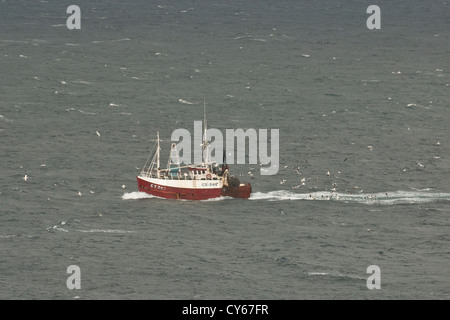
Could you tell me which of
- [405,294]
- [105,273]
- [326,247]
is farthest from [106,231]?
[405,294]

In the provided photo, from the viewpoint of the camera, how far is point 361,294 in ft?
561

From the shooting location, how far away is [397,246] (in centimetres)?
19238

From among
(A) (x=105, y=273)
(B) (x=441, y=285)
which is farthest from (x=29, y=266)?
(B) (x=441, y=285)

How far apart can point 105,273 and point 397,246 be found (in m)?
49.0

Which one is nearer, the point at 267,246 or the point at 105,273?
the point at 105,273

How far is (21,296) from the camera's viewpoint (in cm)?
16762

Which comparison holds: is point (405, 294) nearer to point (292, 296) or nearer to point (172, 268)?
point (292, 296)

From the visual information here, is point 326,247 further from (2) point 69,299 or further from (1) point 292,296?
(2) point 69,299

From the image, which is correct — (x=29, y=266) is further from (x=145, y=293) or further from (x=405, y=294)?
(x=405, y=294)
